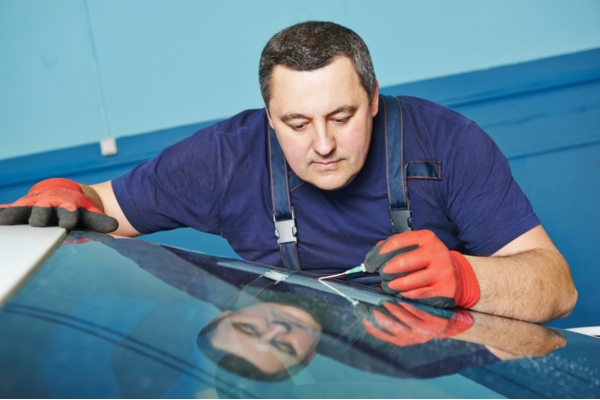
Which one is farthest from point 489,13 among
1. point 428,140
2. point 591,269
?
point 428,140

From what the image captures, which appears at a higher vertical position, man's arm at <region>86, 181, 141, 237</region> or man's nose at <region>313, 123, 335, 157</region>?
man's nose at <region>313, 123, 335, 157</region>

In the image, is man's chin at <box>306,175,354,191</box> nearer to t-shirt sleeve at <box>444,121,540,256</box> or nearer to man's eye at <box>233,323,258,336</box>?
t-shirt sleeve at <box>444,121,540,256</box>

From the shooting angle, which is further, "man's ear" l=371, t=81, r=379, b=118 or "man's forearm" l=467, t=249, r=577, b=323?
"man's ear" l=371, t=81, r=379, b=118

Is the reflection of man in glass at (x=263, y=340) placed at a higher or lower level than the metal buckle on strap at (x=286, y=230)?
higher

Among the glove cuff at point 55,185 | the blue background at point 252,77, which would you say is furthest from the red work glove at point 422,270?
the blue background at point 252,77

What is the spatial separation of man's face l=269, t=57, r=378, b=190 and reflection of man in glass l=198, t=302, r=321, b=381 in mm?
663

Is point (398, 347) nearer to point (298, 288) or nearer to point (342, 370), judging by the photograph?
point (342, 370)

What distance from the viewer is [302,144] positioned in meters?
1.50

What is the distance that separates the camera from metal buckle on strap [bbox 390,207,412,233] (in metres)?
1.57

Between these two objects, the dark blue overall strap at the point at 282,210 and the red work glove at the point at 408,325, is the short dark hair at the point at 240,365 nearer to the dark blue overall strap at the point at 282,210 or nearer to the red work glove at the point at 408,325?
the red work glove at the point at 408,325

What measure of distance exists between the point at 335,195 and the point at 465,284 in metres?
0.49

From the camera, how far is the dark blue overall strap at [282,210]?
1622 millimetres

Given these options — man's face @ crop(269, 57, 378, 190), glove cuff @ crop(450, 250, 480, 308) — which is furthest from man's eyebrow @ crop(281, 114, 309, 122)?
glove cuff @ crop(450, 250, 480, 308)

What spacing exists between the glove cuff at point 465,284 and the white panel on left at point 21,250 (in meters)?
0.75
